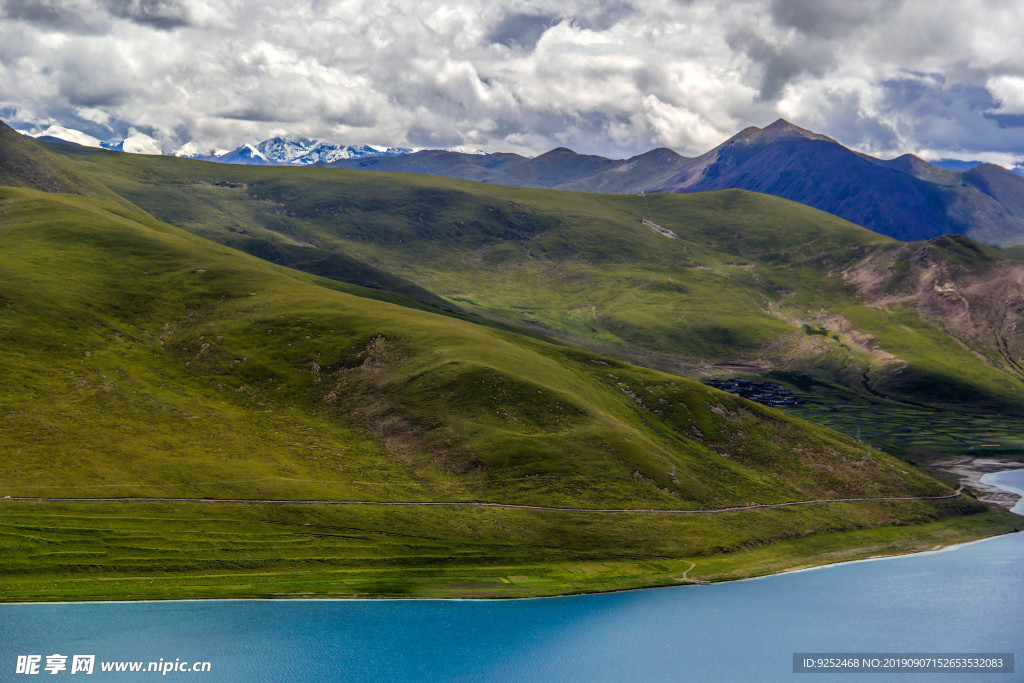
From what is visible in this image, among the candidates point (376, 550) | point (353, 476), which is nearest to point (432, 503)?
point (353, 476)

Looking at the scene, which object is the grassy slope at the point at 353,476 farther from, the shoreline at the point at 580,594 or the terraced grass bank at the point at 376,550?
the shoreline at the point at 580,594

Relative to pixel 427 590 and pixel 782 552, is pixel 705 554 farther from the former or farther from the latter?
pixel 427 590

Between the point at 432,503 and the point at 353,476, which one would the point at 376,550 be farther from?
the point at 353,476

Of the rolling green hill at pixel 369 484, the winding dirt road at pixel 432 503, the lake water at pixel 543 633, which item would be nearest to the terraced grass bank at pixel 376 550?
the rolling green hill at pixel 369 484

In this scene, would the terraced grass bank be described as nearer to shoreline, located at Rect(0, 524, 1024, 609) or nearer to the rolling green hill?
the rolling green hill

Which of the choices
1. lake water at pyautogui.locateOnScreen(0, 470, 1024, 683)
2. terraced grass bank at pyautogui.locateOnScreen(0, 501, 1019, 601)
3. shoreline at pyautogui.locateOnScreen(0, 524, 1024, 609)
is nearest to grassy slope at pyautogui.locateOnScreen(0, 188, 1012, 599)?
terraced grass bank at pyautogui.locateOnScreen(0, 501, 1019, 601)

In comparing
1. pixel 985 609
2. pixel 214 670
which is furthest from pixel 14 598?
pixel 985 609

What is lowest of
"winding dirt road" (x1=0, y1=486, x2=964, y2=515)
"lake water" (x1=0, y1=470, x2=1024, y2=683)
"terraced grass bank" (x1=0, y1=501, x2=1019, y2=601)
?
"lake water" (x1=0, y1=470, x2=1024, y2=683)
